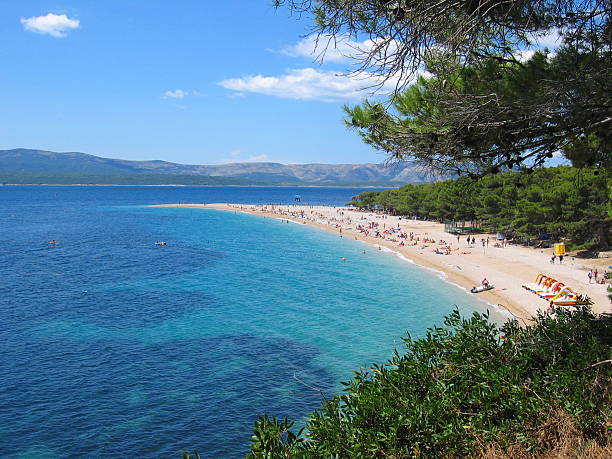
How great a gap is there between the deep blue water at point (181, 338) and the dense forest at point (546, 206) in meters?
8.69

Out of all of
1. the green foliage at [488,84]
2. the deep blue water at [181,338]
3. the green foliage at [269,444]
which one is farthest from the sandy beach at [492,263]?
the green foliage at [269,444]

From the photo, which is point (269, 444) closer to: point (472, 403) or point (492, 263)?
point (472, 403)

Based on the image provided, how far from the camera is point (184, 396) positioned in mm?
16141

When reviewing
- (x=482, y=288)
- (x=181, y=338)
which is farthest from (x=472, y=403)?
(x=482, y=288)

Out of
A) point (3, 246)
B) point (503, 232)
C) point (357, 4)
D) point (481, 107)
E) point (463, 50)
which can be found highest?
point (357, 4)

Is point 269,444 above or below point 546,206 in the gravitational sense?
below

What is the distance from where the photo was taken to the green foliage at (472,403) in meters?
5.57

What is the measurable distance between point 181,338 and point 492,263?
2689cm

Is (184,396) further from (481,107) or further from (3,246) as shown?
(3,246)

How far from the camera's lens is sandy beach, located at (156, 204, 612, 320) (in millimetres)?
27281

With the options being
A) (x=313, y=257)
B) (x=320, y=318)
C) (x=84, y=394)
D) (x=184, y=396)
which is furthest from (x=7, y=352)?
(x=313, y=257)

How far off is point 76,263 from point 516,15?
42399 millimetres

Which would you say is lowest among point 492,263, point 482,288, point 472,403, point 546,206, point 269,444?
point 482,288

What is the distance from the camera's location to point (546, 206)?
40375 mm
